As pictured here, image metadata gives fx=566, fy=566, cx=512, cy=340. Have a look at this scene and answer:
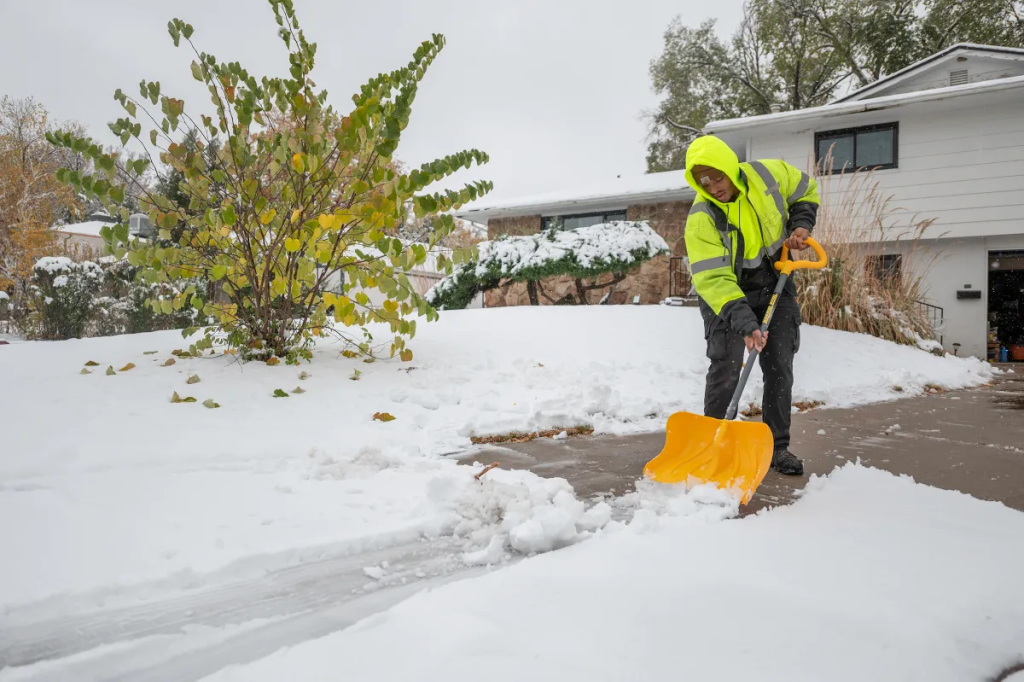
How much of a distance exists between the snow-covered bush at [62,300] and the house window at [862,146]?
41.0ft

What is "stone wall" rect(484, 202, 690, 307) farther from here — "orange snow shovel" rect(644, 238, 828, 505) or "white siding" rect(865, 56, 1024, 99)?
"orange snow shovel" rect(644, 238, 828, 505)

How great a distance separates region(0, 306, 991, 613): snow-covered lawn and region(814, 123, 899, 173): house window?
7.00 metres

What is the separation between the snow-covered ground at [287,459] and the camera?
59.9 inches

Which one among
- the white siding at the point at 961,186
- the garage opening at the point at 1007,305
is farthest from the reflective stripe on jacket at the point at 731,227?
the garage opening at the point at 1007,305

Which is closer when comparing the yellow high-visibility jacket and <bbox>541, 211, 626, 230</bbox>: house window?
the yellow high-visibility jacket

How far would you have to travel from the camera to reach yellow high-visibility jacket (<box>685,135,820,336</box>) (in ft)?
8.05

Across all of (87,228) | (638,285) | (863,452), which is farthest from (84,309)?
(87,228)

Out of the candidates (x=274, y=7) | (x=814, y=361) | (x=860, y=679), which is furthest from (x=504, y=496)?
(x=814, y=361)

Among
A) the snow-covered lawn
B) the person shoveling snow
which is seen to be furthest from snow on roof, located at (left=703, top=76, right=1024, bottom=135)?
the person shoveling snow

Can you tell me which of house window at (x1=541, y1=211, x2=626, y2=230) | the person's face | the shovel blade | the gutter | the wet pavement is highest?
the gutter

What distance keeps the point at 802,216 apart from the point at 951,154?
974 centimetres

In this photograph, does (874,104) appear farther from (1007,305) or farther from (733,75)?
(733,75)

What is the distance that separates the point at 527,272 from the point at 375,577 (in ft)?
22.6

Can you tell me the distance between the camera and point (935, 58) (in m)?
10.9
